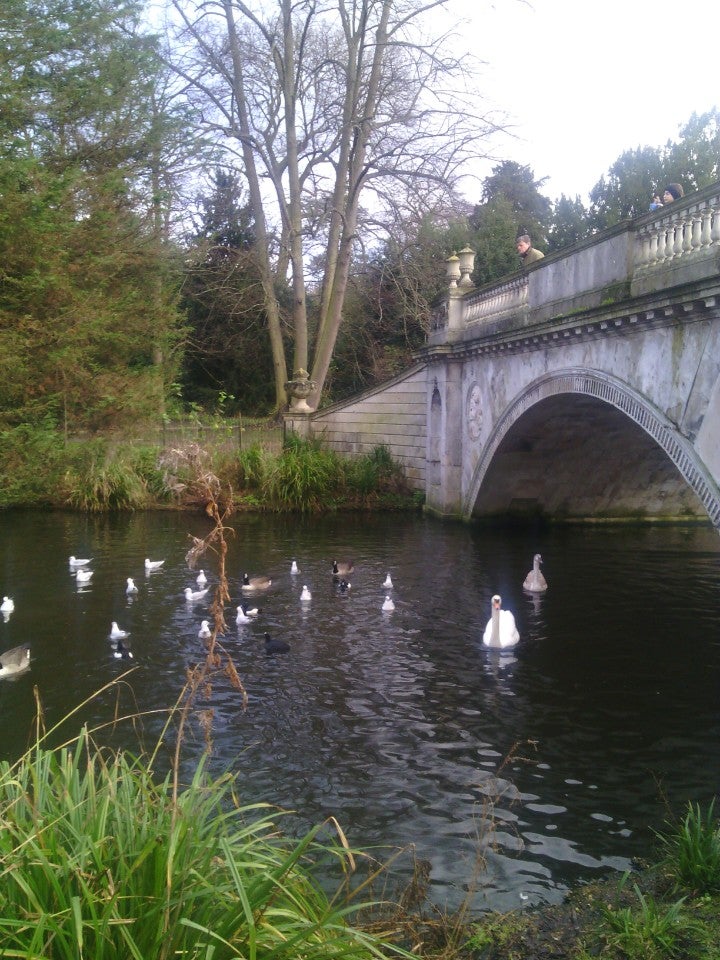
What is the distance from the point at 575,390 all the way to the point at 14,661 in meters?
7.51

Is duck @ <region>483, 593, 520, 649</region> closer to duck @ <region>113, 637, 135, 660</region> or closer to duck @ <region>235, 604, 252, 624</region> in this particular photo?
duck @ <region>235, 604, 252, 624</region>

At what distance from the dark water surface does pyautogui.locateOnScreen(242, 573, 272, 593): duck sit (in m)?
0.29

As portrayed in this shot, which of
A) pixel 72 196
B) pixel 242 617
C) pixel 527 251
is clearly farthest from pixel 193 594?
pixel 527 251

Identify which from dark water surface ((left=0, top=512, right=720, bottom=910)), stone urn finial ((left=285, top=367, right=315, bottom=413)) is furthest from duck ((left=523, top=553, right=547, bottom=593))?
stone urn finial ((left=285, top=367, right=315, bottom=413))

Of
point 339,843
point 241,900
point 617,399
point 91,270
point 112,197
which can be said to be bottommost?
point 339,843

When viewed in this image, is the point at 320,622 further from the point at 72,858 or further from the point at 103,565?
the point at 72,858

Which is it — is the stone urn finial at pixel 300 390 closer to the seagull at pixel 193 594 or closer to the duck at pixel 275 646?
the seagull at pixel 193 594

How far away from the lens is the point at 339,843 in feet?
17.5

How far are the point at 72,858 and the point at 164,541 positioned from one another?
12.8 meters

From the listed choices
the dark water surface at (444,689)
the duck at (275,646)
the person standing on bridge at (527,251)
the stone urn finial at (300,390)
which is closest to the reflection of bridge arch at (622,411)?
the dark water surface at (444,689)

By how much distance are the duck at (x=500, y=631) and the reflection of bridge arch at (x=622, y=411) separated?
2229mm

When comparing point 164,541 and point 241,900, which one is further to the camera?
point 164,541

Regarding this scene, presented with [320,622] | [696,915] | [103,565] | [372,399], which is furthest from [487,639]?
[372,399]

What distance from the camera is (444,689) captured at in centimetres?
788
